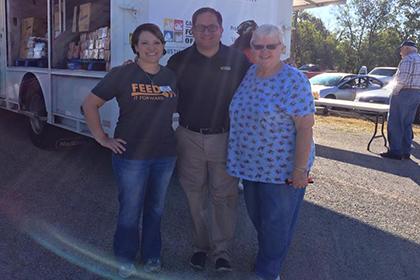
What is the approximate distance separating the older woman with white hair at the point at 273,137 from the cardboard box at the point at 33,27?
5193mm

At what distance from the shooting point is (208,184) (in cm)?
344

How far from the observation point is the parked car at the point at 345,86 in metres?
15.4

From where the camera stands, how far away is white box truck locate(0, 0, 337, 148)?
4.59 meters

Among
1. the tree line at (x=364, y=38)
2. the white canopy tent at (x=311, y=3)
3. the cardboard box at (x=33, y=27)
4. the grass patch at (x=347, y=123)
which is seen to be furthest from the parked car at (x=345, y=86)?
the tree line at (x=364, y=38)

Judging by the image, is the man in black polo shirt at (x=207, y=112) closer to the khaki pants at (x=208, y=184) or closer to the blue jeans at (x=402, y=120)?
the khaki pants at (x=208, y=184)

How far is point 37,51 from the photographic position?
267 inches

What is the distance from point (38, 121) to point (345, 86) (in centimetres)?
1120

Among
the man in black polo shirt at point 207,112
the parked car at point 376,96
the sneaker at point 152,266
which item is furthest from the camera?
the parked car at point 376,96

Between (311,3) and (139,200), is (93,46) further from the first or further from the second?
(311,3)

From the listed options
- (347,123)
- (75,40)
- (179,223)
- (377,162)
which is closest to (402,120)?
(377,162)

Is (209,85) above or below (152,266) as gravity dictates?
above

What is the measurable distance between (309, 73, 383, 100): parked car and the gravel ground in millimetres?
8720

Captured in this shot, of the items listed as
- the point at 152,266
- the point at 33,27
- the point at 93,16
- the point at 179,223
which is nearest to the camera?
the point at 152,266

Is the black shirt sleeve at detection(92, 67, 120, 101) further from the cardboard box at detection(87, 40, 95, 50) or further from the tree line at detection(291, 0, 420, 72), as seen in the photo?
the tree line at detection(291, 0, 420, 72)
